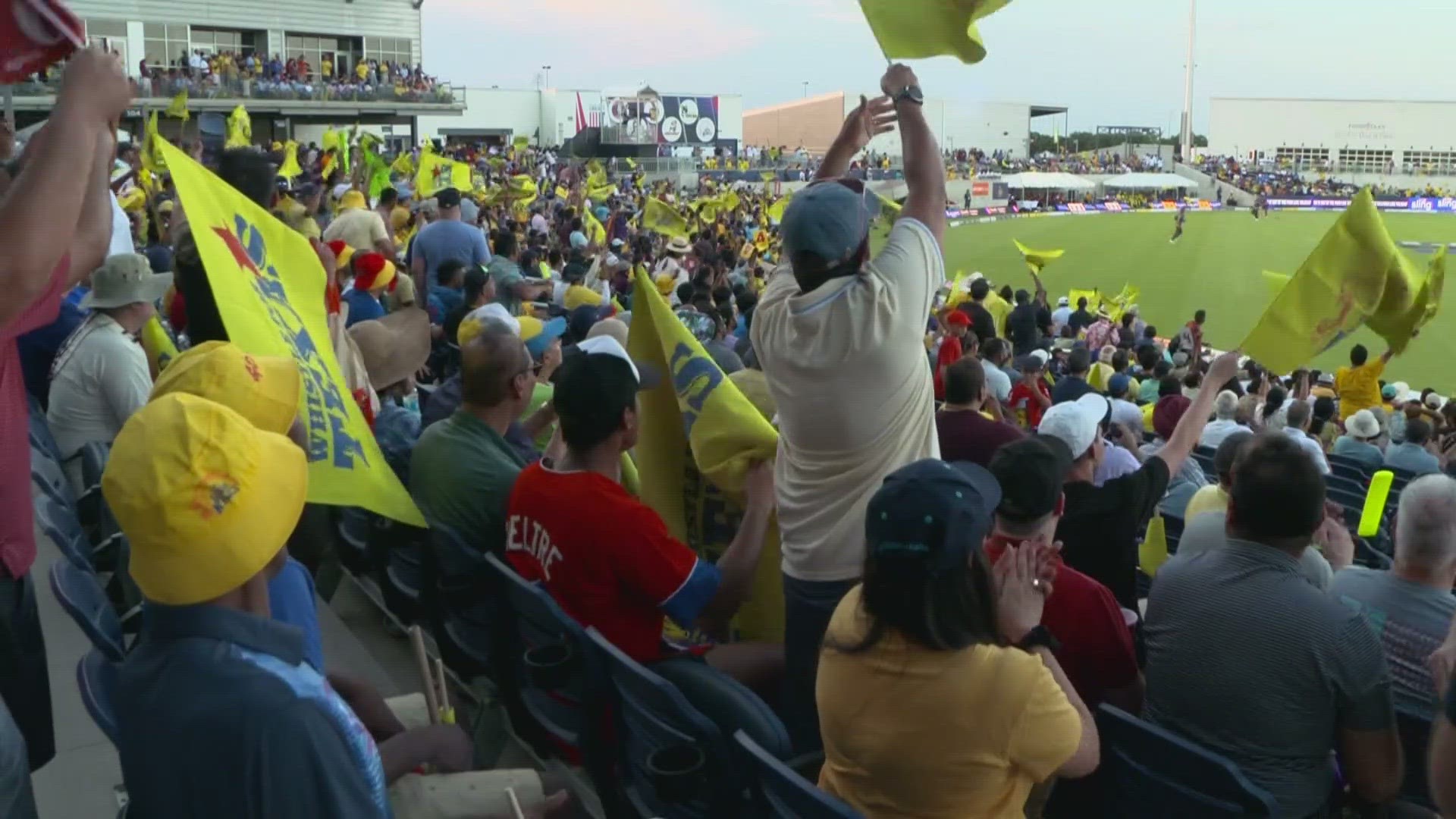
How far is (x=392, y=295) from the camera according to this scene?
24.6 feet

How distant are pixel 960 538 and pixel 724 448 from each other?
1.23 meters

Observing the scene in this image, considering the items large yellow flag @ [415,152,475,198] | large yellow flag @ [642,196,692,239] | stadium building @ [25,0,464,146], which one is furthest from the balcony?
large yellow flag @ [642,196,692,239]

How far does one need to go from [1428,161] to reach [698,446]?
307 ft

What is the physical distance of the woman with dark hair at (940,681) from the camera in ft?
6.70

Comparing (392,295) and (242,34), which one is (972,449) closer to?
(392,295)

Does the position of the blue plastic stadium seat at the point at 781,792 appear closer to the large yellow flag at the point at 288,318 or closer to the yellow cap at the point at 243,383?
the yellow cap at the point at 243,383

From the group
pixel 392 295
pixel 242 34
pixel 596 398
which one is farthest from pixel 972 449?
pixel 242 34

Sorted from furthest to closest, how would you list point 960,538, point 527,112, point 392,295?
point 527,112 < point 392,295 < point 960,538

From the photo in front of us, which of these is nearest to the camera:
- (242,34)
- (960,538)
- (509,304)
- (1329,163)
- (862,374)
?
(960,538)

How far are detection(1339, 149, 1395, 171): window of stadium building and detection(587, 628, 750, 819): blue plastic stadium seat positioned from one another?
92.3 m

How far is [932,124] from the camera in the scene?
3671 inches

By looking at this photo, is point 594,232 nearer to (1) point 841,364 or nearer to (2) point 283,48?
(1) point 841,364

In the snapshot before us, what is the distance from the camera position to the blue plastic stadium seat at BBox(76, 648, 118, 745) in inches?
Answer: 95.8

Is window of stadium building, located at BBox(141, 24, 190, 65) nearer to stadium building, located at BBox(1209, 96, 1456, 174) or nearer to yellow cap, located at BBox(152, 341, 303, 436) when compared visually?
yellow cap, located at BBox(152, 341, 303, 436)
